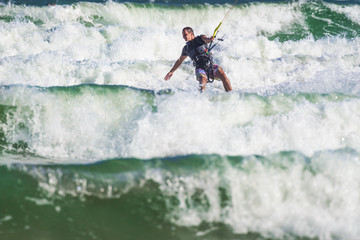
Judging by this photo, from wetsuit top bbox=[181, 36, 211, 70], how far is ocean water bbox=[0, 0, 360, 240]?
94cm

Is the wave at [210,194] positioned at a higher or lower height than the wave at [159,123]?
lower

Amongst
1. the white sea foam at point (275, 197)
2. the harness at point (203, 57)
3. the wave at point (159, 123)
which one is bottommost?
the white sea foam at point (275, 197)

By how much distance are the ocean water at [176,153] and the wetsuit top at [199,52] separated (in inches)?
37.2

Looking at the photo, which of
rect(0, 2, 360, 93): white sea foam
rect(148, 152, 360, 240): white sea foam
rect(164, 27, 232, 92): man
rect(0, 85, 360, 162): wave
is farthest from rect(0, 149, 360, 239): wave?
rect(0, 2, 360, 93): white sea foam

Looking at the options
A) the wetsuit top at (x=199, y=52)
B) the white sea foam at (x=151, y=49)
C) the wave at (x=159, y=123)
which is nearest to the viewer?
the wave at (x=159, y=123)

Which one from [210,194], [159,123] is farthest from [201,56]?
[210,194]

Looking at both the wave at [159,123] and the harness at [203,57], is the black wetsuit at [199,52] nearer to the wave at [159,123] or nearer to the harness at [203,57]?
the harness at [203,57]

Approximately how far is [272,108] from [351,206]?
2.17 metres

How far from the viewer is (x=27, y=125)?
542cm

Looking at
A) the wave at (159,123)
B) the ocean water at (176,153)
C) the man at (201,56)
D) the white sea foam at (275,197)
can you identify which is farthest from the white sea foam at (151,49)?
the white sea foam at (275,197)

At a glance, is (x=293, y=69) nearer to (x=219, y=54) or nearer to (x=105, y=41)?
(x=219, y=54)

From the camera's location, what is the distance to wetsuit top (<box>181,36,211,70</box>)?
695 centimetres

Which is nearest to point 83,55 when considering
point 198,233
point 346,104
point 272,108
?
point 272,108

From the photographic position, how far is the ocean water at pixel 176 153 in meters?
3.77
